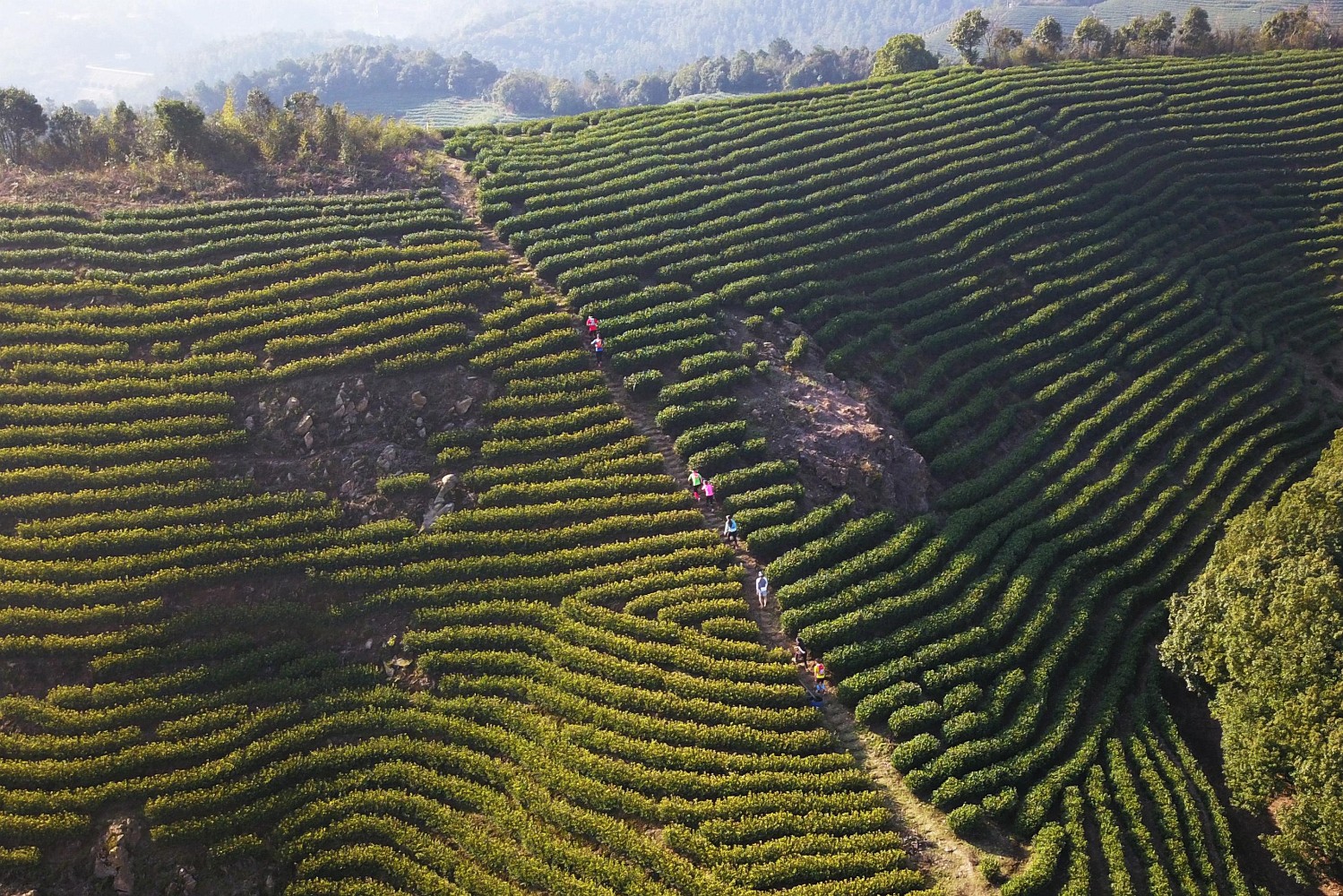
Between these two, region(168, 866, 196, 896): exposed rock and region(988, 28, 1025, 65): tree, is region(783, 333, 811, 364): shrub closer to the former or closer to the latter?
region(168, 866, 196, 896): exposed rock

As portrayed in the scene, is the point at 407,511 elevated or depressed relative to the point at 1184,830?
elevated

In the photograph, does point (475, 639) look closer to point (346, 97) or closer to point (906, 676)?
point (906, 676)

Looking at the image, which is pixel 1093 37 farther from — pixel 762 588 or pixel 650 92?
pixel 650 92

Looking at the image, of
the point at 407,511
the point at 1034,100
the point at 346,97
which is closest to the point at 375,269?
the point at 407,511

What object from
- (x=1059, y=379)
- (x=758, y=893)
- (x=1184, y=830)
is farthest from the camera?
(x=1059, y=379)

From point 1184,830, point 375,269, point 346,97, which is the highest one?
point 346,97

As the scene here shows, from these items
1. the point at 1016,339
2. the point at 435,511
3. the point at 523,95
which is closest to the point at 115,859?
the point at 435,511
